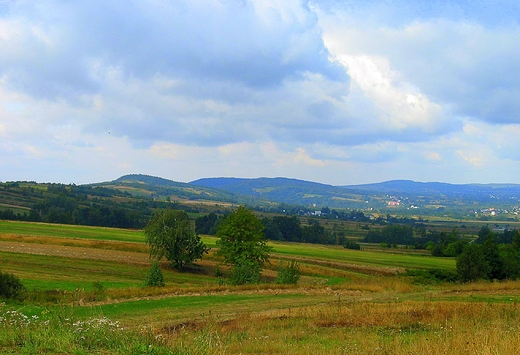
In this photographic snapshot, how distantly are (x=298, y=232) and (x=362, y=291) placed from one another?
10534 cm

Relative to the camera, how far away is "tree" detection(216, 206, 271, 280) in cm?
5525

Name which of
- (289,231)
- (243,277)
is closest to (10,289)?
(243,277)

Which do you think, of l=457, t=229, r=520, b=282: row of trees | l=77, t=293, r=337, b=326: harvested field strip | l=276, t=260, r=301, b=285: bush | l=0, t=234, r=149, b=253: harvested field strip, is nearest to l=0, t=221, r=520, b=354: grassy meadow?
l=77, t=293, r=337, b=326: harvested field strip

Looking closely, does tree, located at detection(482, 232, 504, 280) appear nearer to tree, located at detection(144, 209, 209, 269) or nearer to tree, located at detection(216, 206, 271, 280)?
tree, located at detection(216, 206, 271, 280)

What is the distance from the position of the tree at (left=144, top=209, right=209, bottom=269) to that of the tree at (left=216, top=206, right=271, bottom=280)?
22.2ft

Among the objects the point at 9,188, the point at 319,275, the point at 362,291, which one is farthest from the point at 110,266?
the point at 9,188

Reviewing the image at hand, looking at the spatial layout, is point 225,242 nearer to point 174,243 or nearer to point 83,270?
point 174,243

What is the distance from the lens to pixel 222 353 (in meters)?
8.57

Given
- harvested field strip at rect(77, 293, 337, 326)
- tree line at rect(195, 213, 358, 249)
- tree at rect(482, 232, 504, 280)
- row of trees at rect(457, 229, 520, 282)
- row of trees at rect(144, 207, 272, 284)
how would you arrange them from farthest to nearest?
tree line at rect(195, 213, 358, 249) → row of trees at rect(144, 207, 272, 284) → tree at rect(482, 232, 504, 280) → row of trees at rect(457, 229, 520, 282) → harvested field strip at rect(77, 293, 337, 326)

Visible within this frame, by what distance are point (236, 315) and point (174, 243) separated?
142ft

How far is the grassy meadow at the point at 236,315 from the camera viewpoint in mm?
8953

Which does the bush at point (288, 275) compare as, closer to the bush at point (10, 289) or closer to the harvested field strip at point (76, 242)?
the bush at point (10, 289)

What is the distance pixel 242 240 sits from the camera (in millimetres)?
56031

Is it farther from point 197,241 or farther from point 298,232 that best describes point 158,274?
point 298,232
